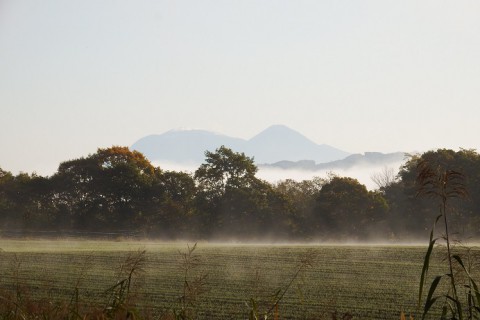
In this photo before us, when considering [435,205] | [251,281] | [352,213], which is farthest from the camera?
[352,213]

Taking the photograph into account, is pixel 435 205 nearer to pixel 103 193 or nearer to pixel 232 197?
pixel 232 197

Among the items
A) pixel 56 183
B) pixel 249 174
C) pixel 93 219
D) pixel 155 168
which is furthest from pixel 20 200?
pixel 249 174

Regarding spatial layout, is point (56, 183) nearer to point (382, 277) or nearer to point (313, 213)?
point (313, 213)

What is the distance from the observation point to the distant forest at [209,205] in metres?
60.1

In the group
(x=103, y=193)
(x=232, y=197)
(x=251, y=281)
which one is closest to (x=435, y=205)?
(x=232, y=197)

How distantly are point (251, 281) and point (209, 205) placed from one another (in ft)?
179

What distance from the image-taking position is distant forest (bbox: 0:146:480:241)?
60.1 m

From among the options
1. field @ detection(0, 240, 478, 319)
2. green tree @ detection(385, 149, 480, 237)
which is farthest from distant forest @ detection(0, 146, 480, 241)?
field @ detection(0, 240, 478, 319)

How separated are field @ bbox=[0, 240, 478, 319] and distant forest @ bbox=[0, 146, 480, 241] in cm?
2745

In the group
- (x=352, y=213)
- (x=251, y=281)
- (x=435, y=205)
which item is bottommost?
(x=251, y=281)

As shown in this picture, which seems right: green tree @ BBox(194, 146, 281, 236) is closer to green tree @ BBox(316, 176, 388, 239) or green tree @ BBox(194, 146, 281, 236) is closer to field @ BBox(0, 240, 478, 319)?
green tree @ BBox(316, 176, 388, 239)

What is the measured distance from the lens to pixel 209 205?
63.9m

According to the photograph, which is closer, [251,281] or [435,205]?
[251,281]

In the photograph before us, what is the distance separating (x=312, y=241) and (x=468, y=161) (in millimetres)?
15369
